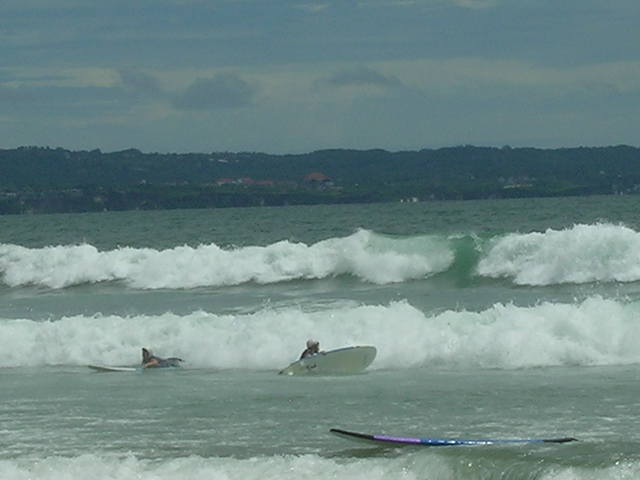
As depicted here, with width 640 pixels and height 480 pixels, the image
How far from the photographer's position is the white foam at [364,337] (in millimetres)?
26125

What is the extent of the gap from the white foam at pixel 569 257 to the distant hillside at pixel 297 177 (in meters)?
84.2

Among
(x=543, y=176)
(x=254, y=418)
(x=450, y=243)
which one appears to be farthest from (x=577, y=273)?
(x=543, y=176)

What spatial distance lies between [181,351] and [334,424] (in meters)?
9.98

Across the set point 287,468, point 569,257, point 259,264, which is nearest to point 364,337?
point 287,468

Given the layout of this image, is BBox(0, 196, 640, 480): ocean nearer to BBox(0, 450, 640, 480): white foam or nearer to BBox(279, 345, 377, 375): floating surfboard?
BBox(0, 450, 640, 480): white foam

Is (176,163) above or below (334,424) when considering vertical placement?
above

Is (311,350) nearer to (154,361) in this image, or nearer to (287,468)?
(154,361)

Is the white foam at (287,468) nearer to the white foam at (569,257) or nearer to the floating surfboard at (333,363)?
the floating surfboard at (333,363)

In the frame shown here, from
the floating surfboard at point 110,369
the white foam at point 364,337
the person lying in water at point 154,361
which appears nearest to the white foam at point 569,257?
the white foam at point 364,337

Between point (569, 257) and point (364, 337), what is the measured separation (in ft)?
38.5

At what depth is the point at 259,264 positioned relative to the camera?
149 ft

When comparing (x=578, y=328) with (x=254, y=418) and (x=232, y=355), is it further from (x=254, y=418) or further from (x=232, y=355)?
(x=254, y=418)

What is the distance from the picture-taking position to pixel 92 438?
19.2 metres

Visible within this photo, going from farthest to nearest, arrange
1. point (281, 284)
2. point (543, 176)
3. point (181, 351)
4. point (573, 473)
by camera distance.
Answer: point (543, 176) < point (281, 284) < point (181, 351) < point (573, 473)
